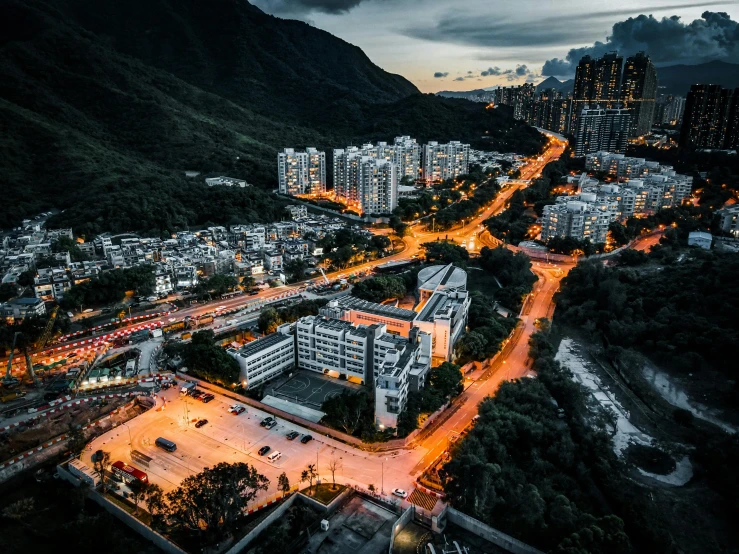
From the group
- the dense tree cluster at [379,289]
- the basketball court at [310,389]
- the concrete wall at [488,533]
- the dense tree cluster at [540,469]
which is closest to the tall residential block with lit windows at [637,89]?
the dense tree cluster at [379,289]

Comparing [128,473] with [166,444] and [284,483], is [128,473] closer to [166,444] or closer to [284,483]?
[166,444]

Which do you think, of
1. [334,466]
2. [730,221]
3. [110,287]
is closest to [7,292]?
[110,287]

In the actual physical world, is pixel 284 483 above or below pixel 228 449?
Answer: above

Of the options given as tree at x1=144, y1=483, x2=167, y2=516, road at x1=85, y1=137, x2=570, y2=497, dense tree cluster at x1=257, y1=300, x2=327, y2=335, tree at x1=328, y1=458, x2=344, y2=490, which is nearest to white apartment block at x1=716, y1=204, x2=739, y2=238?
road at x1=85, y1=137, x2=570, y2=497

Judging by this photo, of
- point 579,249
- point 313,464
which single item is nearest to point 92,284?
point 313,464

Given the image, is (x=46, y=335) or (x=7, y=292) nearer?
(x=46, y=335)

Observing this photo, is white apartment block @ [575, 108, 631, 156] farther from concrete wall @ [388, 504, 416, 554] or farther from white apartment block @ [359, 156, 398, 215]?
concrete wall @ [388, 504, 416, 554]
